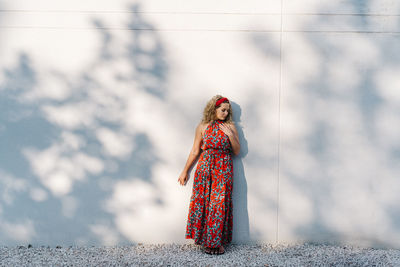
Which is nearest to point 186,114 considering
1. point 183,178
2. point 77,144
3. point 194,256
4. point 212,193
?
point 183,178

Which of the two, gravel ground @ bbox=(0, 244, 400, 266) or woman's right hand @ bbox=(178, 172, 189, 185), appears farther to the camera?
woman's right hand @ bbox=(178, 172, 189, 185)

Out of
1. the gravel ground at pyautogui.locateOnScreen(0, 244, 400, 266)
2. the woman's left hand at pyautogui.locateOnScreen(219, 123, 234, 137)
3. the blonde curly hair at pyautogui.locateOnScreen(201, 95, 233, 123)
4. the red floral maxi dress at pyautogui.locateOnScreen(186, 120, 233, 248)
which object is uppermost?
the blonde curly hair at pyautogui.locateOnScreen(201, 95, 233, 123)

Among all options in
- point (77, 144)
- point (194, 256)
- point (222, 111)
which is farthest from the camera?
point (77, 144)

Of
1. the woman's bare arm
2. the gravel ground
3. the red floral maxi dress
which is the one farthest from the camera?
the woman's bare arm

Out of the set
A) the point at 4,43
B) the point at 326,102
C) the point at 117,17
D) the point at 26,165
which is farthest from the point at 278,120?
the point at 4,43

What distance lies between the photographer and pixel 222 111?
4.05 m

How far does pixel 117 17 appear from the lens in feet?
13.9

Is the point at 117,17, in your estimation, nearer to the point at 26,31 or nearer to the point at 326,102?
the point at 26,31

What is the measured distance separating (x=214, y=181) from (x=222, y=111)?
808mm

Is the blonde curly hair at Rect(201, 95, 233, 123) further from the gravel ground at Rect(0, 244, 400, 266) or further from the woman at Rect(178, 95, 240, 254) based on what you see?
the gravel ground at Rect(0, 244, 400, 266)

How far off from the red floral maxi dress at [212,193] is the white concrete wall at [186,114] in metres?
0.25

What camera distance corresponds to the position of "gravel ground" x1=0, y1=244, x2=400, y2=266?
3787 millimetres

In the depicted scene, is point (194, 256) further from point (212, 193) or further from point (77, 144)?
point (77, 144)

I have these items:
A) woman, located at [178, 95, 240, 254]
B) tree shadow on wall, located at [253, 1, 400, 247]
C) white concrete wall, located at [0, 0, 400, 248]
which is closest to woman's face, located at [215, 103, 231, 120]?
woman, located at [178, 95, 240, 254]
